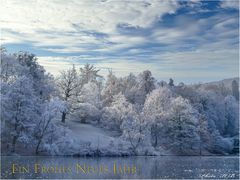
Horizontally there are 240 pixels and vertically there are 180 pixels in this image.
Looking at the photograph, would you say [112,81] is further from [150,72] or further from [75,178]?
[75,178]

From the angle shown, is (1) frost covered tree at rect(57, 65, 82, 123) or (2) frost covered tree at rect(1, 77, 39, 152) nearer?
(2) frost covered tree at rect(1, 77, 39, 152)

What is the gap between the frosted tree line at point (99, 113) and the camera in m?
53.3

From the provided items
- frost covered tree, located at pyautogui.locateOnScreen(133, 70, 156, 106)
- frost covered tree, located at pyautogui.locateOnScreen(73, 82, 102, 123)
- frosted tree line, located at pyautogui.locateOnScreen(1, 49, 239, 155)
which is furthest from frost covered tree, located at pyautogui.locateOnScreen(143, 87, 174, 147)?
frost covered tree, located at pyautogui.locateOnScreen(73, 82, 102, 123)

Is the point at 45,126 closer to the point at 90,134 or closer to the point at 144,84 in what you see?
the point at 90,134

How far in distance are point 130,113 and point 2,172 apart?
39.4 m

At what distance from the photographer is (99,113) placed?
74812 mm

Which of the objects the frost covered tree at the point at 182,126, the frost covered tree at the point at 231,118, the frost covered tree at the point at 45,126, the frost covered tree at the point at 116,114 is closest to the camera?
the frost covered tree at the point at 45,126

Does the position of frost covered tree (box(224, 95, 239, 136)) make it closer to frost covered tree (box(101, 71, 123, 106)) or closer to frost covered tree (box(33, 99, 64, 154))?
frost covered tree (box(101, 71, 123, 106))

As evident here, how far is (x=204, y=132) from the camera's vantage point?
75.8m

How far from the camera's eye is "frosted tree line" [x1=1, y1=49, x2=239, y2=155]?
53.3 meters

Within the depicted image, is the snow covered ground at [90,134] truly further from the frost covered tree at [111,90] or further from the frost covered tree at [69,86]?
the frost covered tree at [111,90]

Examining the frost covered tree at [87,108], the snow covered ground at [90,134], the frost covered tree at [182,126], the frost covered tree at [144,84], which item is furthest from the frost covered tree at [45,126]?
the frost covered tree at [144,84]

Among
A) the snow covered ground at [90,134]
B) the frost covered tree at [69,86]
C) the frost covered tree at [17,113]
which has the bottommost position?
the snow covered ground at [90,134]

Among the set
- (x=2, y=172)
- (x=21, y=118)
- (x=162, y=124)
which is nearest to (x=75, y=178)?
(x=2, y=172)
